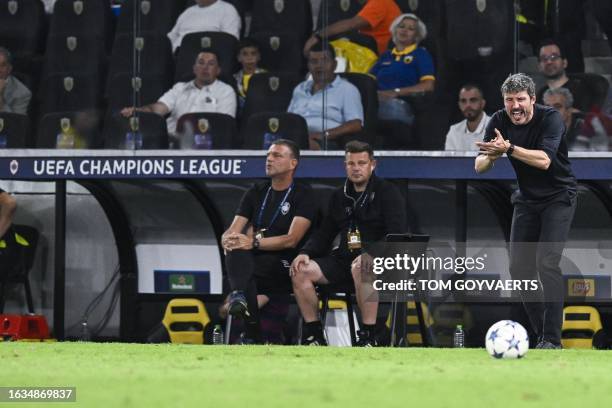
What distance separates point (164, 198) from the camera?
12.3 meters

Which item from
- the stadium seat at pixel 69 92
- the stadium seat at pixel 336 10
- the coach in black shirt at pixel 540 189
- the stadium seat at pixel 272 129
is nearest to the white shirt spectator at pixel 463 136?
the stadium seat at pixel 272 129

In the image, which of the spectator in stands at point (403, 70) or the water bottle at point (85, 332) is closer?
the spectator in stands at point (403, 70)

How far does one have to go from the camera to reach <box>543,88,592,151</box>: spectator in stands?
34.7 ft

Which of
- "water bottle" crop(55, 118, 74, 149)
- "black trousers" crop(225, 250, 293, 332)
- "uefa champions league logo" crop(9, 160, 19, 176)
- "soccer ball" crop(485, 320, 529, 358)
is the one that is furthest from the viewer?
"water bottle" crop(55, 118, 74, 149)

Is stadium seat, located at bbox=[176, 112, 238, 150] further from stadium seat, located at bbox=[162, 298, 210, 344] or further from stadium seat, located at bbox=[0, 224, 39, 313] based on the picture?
stadium seat, located at bbox=[0, 224, 39, 313]

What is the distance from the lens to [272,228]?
9.91 m

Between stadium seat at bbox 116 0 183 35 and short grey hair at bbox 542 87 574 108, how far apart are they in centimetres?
337

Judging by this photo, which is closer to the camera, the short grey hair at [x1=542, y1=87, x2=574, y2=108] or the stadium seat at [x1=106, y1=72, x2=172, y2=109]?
the short grey hair at [x1=542, y1=87, x2=574, y2=108]

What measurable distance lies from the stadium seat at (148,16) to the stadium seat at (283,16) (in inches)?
29.5

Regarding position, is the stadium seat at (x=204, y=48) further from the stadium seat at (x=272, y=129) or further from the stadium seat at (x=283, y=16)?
the stadium seat at (x=272, y=129)

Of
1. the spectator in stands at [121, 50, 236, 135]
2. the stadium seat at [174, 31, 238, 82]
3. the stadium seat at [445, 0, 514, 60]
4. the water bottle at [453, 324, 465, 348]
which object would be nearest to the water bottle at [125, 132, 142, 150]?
the spectator in stands at [121, 50, 236, 135]

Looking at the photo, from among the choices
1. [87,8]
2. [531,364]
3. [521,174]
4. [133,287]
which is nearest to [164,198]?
[133,287]

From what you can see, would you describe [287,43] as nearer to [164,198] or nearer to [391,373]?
[164,198]

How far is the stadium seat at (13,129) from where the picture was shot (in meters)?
11.8
